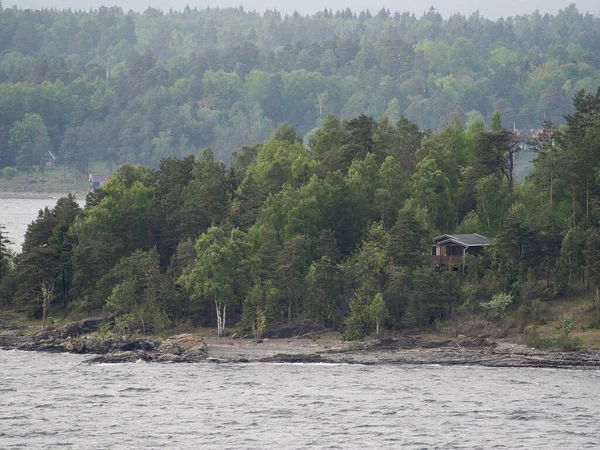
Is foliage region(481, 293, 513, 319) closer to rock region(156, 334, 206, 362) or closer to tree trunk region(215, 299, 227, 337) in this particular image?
tree trunk region(215, 299, 227, 337)

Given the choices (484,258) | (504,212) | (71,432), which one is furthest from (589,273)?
(71,432)

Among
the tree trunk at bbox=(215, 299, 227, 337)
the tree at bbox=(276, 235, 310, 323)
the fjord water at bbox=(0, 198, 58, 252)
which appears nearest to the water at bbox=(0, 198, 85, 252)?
the fjord water at bbox=(0, 198, 58, 252)

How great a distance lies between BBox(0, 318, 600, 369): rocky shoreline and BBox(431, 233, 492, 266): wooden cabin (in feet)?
33.1

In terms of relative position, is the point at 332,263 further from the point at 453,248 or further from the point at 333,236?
the point at 453,248

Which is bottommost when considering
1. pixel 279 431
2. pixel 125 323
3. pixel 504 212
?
pixel 279 431

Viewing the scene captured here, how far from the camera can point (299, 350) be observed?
240 feet

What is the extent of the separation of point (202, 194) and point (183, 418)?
112 feet

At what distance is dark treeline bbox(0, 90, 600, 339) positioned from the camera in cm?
7825

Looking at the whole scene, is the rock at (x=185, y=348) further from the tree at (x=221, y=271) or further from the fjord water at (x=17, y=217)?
the fjord water at (x=17, y=217)

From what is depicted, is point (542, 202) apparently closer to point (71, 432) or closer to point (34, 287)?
point (34, 287)

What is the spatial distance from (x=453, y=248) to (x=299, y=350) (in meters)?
16.3

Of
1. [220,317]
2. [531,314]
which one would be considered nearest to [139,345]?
[220,317]

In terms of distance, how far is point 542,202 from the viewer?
90.4m

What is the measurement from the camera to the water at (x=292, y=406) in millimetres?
54250
